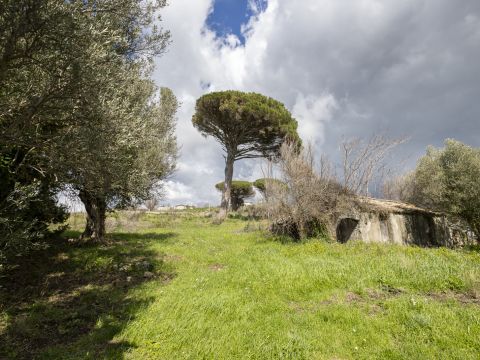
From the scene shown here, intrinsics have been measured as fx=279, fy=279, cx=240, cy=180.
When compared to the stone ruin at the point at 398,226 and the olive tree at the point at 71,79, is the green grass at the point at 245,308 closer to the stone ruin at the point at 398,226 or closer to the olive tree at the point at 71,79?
the olive tree at the point at 71,79

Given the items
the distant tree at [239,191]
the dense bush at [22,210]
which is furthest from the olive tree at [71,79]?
the distant tree at [239,191]

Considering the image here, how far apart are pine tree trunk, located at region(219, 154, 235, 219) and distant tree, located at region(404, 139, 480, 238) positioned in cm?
1936

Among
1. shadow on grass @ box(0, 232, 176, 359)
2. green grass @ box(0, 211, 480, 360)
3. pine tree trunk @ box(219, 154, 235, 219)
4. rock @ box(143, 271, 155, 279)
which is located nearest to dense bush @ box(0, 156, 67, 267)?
shadow on grass @ box(0, 232, 176, 359)

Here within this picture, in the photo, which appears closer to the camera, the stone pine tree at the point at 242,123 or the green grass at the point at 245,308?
the green grass at the point at 245,308

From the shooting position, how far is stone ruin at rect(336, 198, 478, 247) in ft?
59.1

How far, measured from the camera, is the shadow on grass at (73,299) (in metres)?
5.75

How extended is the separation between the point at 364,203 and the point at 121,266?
1467cm

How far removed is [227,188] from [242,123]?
7.78 meters

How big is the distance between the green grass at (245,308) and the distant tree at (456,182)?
1325cm

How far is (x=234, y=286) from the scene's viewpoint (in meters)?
8.79

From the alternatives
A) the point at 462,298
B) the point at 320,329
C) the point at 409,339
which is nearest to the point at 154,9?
the point at 320,329

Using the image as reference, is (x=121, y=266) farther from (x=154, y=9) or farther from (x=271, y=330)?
(x=154, y=9)

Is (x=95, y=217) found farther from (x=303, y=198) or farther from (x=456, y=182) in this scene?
(x=456, y=182)

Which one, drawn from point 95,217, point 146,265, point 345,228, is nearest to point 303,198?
point 345,228
